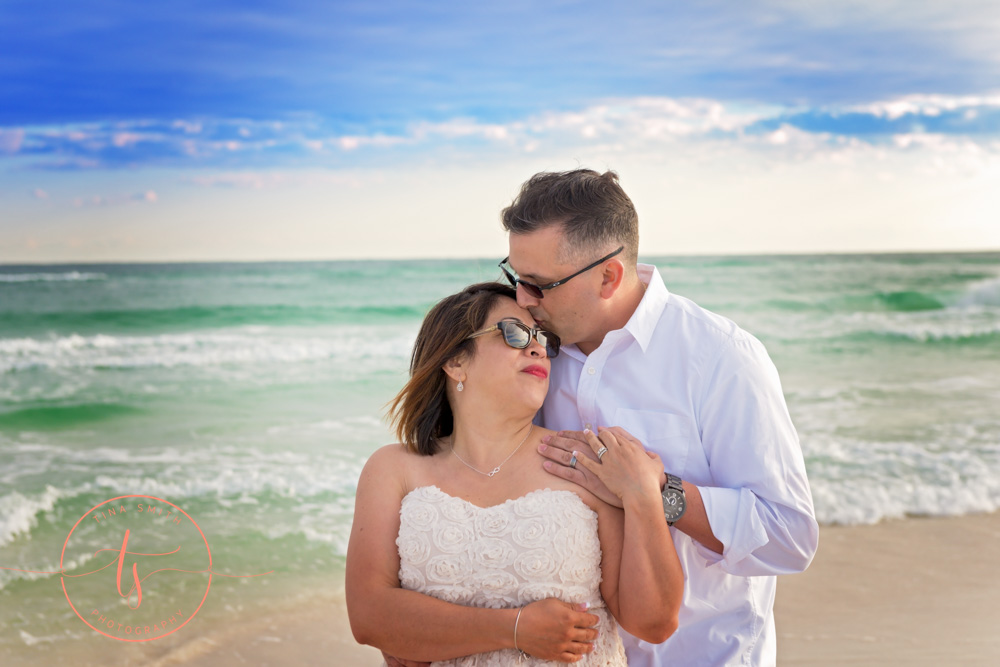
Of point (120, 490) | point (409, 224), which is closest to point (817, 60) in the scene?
point (409, 224)

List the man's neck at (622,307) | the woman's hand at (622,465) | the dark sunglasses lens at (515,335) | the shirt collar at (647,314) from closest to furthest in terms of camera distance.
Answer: the woman's hand at (622,465), the dark sunglasses lens at (515,335), the shirt collar at (647,314), the man's neck at (622,307)

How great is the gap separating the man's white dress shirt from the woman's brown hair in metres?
0.50

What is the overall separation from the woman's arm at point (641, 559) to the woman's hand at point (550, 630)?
0.58ft

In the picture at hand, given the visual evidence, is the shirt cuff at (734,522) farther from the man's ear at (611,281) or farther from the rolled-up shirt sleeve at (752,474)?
the man's ear at (611,281)

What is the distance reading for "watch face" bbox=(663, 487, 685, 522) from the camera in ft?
8.13

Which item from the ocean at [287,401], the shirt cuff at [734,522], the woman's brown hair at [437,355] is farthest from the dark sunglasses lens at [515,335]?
the ocean at [287,401]

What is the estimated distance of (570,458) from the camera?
2.67m

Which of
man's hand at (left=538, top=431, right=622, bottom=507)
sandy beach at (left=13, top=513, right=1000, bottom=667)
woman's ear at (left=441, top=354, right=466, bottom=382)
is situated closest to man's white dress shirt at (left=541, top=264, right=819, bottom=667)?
man's hand at (left=538, top=431, right=622, bottom=507)

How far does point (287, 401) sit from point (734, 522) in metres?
10.6

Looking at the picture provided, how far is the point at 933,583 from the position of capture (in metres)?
5.61

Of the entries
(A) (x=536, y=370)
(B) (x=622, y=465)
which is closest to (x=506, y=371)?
(A) (x=536, y=370)

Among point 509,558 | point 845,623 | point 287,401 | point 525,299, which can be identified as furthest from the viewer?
point 287,401

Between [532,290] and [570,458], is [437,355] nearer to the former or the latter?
[532,290]

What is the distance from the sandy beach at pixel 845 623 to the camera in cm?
475
